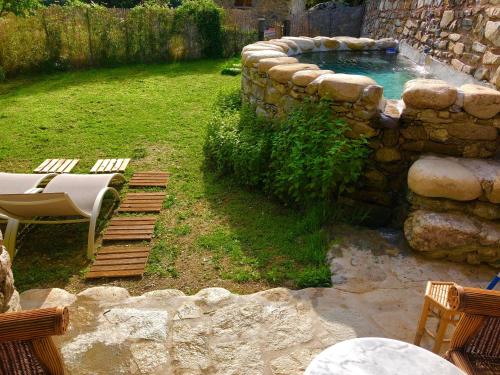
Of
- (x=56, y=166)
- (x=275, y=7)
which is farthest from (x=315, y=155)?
(x=275, y=7)

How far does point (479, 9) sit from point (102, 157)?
5.63 metres

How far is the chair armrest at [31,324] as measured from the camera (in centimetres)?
149

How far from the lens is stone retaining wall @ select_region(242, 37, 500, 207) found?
11.0 ft

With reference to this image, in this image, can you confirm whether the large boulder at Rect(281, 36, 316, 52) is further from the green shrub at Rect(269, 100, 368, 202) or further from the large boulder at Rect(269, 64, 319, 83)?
the green shrub at Rect(269, 100, 368, 202)

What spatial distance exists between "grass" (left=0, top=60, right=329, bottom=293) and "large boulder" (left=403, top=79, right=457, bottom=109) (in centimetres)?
139

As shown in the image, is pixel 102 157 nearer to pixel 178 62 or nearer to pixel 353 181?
pixel 353 181

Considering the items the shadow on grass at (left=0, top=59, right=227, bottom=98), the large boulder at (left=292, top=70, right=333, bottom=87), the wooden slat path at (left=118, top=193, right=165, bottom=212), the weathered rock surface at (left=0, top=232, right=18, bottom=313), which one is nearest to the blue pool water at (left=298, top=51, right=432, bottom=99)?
the large boulder at (left=292, top=70, right=333, bottom=87)

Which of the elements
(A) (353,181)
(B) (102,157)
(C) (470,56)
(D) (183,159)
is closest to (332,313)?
(A) (353,181)

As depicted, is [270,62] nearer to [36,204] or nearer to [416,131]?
[416,131]

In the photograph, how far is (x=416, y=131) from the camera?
3604mm

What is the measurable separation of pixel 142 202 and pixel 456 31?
5.36 meters

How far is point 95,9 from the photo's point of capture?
10.5 metres

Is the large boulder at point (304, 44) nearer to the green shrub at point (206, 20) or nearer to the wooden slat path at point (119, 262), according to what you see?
the green shrub at point (206, 20)

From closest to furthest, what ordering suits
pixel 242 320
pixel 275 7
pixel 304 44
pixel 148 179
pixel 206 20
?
pixel 242 320 → pixel 148 179 → pixel 304 44 → pixel 206 20 → pixel 275 7
